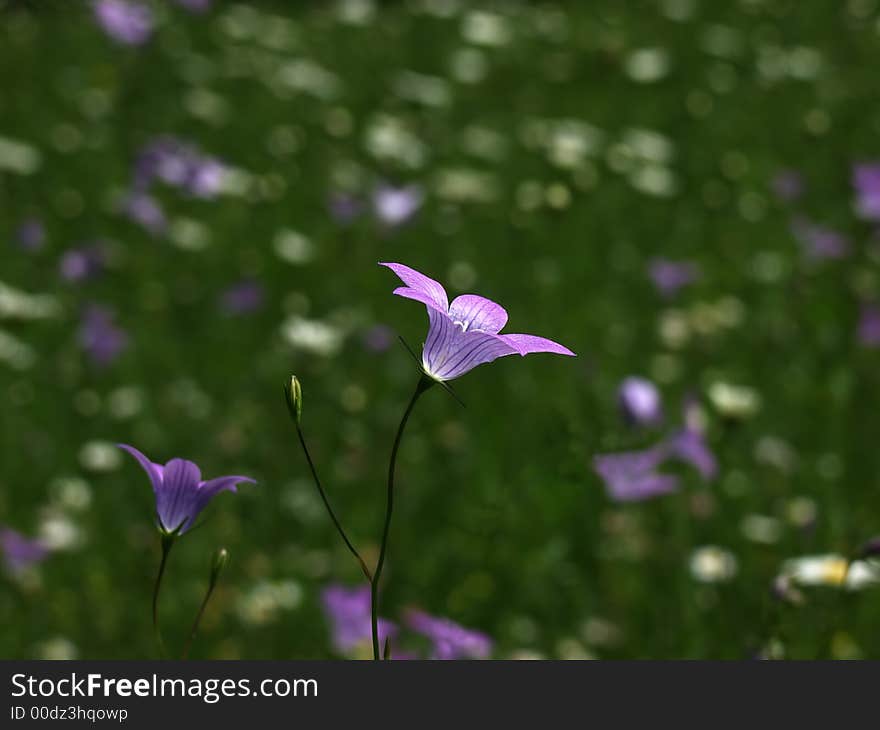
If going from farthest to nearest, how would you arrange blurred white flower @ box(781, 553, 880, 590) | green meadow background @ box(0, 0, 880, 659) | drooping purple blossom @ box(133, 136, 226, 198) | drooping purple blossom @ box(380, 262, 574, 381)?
drooping purple blossom @ box(133, 136, 226, 198), green meadow background @ box(0, 0, 880, 659), blurred white flower @ box(781, 553, 880, 590), drooping purple blossom @ box(380, 262, 574, 381)

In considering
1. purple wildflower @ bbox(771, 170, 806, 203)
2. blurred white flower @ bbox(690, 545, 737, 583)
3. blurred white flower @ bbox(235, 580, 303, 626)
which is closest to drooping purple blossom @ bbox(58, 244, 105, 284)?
blurred white flower @ bbox(235, 580, 303, 626)

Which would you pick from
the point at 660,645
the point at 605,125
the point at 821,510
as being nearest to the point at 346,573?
the point at 660,645

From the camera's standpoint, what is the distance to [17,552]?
2.74 m

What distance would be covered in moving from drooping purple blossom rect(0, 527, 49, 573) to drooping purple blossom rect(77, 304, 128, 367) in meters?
0.87

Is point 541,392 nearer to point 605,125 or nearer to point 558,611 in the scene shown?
point 558,611

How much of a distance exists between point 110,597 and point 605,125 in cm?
425

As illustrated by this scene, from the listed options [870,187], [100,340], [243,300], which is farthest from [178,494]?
[243,300]

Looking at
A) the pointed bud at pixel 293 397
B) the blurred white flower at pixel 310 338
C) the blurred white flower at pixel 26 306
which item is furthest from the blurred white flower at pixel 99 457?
the pointed bud at pixel 293 397

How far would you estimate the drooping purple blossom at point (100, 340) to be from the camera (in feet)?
11.7

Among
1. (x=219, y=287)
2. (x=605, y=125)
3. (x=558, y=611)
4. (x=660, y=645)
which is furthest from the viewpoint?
(x=605, y=125)

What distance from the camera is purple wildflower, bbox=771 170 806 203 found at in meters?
5.22

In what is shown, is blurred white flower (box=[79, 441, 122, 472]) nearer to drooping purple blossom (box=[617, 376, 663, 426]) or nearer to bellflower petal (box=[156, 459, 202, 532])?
drooping purple blossom (box=[617, 376, 663, 426])

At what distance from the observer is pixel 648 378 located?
3807 millimetres

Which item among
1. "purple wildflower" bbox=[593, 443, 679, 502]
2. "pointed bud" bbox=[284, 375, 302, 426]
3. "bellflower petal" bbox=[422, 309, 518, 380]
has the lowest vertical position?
"purple wildflower" bbox=[593, 443, 679, 502]
